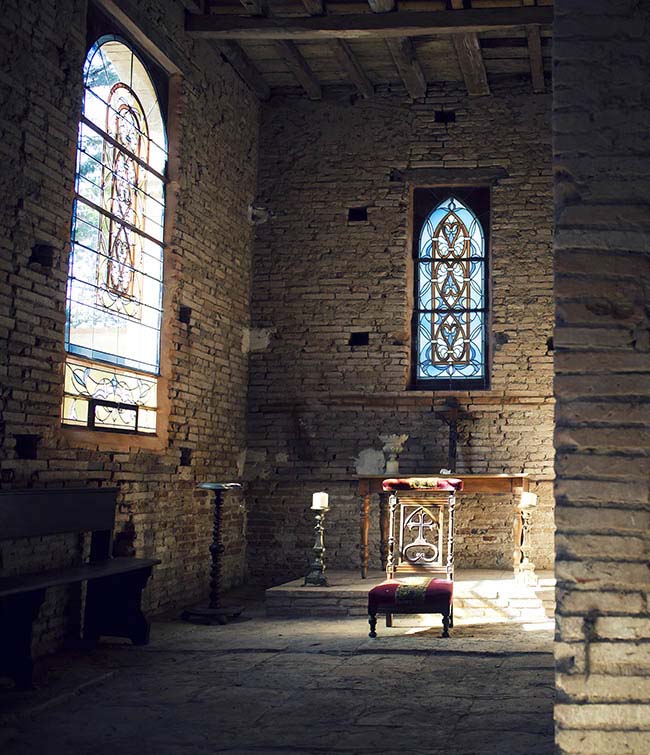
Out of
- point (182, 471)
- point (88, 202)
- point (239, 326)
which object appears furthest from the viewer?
point (239, 326)

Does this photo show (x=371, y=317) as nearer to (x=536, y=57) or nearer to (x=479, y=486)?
(x=479, y=486)

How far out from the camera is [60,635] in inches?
293

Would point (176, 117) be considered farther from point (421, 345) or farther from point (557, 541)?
point (557, 541)

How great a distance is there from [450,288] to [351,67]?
8.72 ft

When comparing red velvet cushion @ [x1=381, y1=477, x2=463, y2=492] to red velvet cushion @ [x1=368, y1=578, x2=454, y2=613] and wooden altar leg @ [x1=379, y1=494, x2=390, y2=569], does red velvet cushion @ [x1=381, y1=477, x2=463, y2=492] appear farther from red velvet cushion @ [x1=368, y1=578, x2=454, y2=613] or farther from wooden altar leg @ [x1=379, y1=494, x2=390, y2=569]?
wooden altar leg @ [x1=379, y1=494, x2=390, y2=569]

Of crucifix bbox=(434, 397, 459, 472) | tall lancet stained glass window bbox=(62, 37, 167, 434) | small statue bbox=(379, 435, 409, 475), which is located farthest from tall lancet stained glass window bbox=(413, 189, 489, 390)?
tall lancet stained glass window bbox=(62, 37, 167, 434)

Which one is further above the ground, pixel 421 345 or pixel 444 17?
pixel 444 17

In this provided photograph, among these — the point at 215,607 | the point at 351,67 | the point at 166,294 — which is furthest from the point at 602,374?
the point at 351,67

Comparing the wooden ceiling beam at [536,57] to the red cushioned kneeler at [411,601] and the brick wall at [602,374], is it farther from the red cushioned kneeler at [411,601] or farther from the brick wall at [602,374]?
the brick wall at [602,374]

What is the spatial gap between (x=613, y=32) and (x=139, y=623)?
5511mm

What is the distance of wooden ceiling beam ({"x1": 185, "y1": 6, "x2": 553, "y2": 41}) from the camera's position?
9.77 m

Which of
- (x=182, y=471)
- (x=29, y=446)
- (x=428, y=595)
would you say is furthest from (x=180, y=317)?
(x=428, y=595)

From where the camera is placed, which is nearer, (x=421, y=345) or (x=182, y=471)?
(x=182, y=471)

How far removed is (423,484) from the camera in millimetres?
9133
